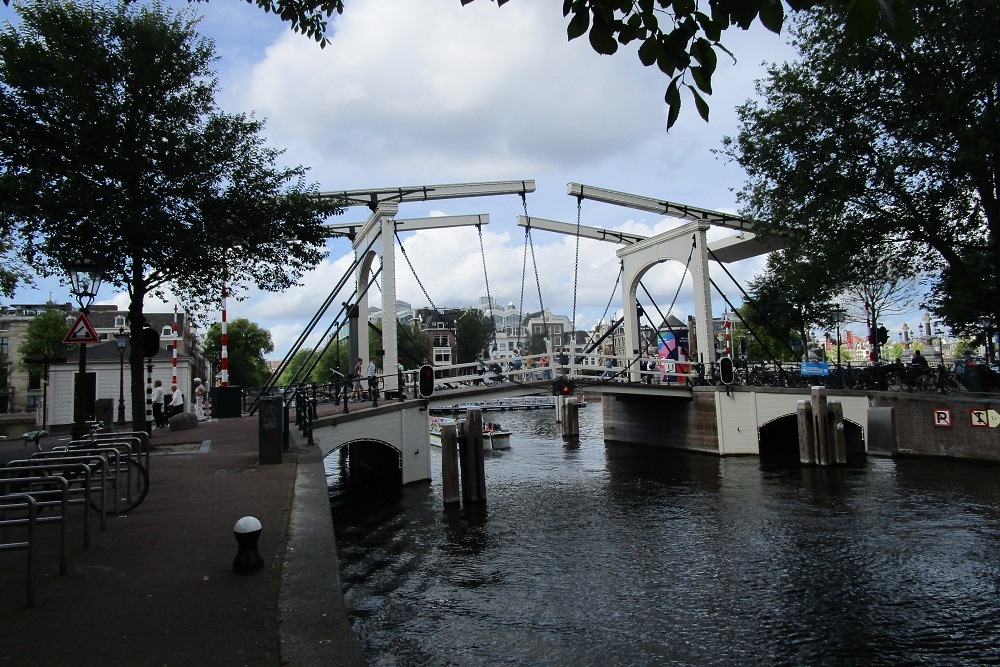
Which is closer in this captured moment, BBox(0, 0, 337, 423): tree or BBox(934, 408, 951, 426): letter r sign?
BBox(0, 0, 337, 423): tree

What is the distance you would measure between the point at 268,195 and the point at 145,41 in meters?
3.03

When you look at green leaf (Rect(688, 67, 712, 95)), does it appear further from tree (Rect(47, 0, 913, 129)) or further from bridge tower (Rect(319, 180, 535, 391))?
bridge tower (Rect(319, 180, 535, 391))

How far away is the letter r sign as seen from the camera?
58.2 feet

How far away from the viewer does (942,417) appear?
17.9 metres

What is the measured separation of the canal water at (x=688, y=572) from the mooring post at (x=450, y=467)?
1.35ft

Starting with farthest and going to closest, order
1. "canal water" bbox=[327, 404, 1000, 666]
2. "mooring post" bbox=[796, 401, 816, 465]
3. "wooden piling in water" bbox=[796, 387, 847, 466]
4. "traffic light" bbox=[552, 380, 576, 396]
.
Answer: "traffic light" bbox=[552, 380, 576, 396] < "mooring post" bbox=[796, 401, 816, 465] < "wooden piling in water" bbox=[796, 387, 847, 466] < "canal water" bbox=[327, 404, 1000, 666]

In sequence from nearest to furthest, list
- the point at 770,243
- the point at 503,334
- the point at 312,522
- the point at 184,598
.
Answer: the point at 184,598
the point at 312,522
the point at 770,243
the point at 503,334

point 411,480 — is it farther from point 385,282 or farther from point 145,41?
point 145,41

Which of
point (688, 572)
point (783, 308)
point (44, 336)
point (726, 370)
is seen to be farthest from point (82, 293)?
point (44, 336)

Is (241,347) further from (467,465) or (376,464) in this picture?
(467,465)

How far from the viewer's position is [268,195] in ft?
43.0

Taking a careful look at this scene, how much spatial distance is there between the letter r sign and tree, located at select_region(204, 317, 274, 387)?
4876cm

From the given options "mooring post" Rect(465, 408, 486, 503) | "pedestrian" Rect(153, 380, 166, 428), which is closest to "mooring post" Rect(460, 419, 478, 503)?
"mooring post" Rect(465, 408, 486, 503)

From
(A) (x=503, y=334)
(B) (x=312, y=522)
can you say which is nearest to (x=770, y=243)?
(B) (x=312, y=522)
